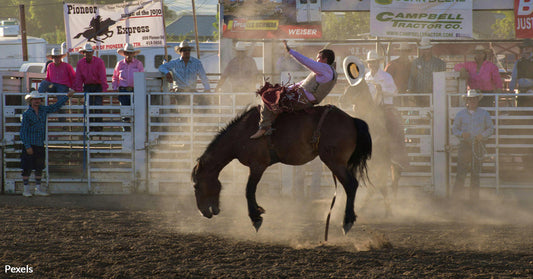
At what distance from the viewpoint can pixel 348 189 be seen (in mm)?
6562

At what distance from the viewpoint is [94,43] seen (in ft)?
45.8

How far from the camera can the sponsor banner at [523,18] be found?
40.1ft

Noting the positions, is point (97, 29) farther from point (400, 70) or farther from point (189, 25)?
point (189, 25)

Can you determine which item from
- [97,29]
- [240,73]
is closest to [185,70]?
[240,73]

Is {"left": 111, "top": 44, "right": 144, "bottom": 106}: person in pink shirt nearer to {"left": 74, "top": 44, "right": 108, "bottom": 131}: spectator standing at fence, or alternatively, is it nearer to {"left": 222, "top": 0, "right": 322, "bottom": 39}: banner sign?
{"left": 74, "top": 44, "right": 108, "bottom": 131}: spectator standing at fence

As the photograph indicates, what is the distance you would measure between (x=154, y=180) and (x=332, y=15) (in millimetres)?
34240

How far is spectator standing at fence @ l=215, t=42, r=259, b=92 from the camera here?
1188 centimetres

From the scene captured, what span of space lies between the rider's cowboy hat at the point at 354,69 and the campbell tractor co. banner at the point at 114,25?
7173 mm

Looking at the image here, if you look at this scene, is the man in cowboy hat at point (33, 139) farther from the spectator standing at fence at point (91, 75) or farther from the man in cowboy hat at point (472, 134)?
the man in cowboy hat at point (472, 134)

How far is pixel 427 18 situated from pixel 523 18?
189cm

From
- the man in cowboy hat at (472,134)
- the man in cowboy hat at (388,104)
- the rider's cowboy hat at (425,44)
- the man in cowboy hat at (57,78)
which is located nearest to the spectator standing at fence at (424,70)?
the rider's cowboy hat at (425,44)

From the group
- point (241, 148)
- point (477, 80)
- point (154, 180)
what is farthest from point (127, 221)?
point (477, 80)

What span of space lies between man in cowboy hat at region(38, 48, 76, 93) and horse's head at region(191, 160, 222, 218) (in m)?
5.98

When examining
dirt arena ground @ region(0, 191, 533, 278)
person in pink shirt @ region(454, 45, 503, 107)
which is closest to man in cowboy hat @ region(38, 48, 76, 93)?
dirt arena ground @ region(0, 191, 533, 278)
